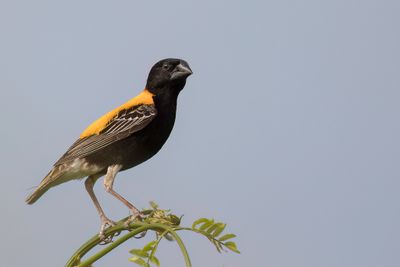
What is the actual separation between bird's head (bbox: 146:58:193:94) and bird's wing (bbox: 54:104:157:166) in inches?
11.1

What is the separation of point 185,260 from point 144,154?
8.53 feet

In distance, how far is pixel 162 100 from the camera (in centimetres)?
575

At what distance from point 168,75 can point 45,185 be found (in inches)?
56.5

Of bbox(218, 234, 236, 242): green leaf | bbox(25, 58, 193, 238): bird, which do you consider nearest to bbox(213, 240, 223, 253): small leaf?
bbox(218, 234, 236, 242): green leaf

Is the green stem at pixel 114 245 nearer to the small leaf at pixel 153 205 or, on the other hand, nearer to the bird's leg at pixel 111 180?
the small leaf at pixel 153 205

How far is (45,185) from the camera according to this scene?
538 centimetres

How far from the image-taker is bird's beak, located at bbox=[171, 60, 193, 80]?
18.6ft

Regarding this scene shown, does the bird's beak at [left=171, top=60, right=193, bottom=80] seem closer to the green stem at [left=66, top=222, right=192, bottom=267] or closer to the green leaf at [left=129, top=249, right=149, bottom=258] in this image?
the green stem at [left=66, top=222, right=192, bottom=267]

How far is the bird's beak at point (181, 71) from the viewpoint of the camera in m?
5.67

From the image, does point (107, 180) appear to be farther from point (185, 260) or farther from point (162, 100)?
point (185, 260)

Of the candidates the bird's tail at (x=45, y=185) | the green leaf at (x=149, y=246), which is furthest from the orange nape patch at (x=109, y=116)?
the green leaf at (x=149, y=246)

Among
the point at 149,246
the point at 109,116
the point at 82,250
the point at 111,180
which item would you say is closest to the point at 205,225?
the point at 149,246

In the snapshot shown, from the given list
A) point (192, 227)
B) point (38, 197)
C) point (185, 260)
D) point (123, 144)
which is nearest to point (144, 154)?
point (123, 144)

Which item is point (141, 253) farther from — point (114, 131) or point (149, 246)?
point (114, 131)
